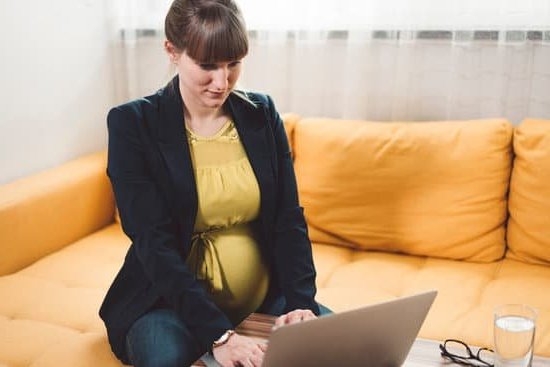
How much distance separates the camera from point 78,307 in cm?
186

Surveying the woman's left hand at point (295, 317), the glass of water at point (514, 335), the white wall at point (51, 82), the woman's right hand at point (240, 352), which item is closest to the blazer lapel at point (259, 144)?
the woman's left hand at point (295, 317)

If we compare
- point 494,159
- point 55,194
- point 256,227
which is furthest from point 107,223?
point 494,159

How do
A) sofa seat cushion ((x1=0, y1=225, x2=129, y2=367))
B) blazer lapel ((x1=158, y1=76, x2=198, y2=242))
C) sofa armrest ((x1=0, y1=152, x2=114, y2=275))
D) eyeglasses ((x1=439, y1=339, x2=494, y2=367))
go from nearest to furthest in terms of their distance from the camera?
eyeglasses ((x1=439, y1=339, x2=494, y2=367))
blazer lapel ((x1=158, y1=76, x2=198, y2=242))
sofa seat cushion ((x1=0, y1=225, x2=129, y2=367))
sofa armrest ((x1=0, y1=152, x2=114, y2=275))

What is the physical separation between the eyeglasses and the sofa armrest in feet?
4.48

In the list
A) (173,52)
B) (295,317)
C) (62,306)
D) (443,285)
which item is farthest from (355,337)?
(62,306)

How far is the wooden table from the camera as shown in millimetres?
1179

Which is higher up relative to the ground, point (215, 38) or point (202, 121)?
point (215, 38)

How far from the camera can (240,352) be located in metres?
1.24

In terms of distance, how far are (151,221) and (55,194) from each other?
0.88 metres

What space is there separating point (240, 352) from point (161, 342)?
24 centimetres

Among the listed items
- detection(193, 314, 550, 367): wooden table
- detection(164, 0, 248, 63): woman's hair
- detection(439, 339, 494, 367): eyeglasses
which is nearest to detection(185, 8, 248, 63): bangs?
detection(164, 0, 248, 63): woman's hair

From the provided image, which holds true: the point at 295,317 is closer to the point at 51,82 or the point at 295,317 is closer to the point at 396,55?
the point at 396,55

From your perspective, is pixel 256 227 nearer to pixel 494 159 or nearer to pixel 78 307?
pixel 78 307

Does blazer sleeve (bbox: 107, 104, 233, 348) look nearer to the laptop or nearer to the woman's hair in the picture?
the woman's hair
